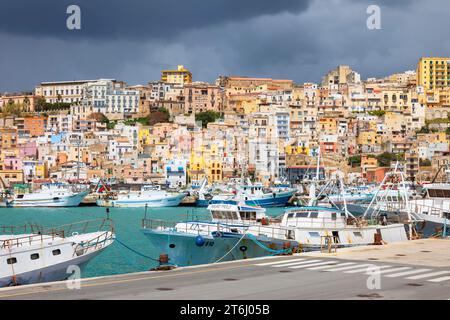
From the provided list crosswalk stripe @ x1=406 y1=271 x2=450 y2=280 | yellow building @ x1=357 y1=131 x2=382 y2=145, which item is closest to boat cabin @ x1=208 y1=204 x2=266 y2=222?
crosswalk stripe @ x1=406 y1=271 x2=450 y2=280

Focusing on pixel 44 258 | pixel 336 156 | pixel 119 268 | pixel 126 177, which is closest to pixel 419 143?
pixel 336 156

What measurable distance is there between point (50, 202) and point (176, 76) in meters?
101

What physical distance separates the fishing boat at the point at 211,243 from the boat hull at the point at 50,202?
208ft

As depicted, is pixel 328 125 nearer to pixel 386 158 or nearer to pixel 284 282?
pixel 386 158

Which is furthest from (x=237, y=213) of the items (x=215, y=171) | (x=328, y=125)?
(x=328, y=125)

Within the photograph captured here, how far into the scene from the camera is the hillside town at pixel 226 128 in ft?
416

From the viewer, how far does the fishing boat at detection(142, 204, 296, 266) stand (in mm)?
25766

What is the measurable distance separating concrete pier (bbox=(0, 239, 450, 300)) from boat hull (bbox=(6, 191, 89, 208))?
240 ft

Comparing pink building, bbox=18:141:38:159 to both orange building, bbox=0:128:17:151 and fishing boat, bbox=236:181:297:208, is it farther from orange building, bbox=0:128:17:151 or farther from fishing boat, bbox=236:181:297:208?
fishing boat, bbox=236:181:297:208

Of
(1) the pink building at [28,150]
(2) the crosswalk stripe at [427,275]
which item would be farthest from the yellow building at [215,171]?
(2) the crosswalk stripe at [427,275]

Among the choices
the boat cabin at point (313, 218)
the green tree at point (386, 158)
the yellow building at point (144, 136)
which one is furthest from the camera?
the yellow building at point (144, 136)

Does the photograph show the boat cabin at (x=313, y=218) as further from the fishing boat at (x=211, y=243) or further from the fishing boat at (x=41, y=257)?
the fishing boat at (x=41, y=257)

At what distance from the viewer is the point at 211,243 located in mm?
26828

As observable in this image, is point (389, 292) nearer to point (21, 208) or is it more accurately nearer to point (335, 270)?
point (335, 270)
